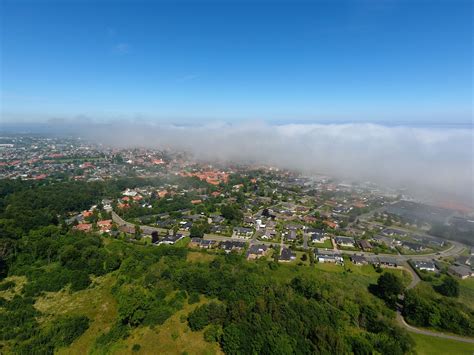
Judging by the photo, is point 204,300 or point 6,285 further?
point 6,285

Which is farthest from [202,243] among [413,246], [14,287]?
[413,246]

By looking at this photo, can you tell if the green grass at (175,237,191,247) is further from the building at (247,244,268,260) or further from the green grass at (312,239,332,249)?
the green grass at (312,239,332,249)

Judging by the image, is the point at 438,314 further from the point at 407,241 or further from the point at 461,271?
the point at 407,241

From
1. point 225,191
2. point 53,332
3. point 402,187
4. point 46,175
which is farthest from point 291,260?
point 46,175

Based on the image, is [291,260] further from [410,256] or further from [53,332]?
[53,332]

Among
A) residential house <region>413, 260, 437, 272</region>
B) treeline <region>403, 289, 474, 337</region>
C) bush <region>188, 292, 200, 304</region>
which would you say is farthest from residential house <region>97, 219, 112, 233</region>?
residential house <region>413, 260, 437, 272</region>

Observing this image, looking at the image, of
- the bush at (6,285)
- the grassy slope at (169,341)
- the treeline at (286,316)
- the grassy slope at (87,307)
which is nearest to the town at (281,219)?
the treeline at (286,316)
